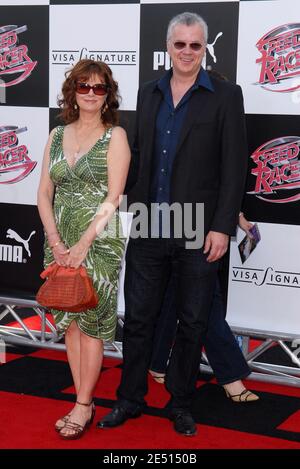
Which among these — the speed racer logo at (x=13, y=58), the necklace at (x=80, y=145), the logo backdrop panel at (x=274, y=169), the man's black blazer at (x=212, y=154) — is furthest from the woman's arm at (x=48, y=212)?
the speed racer logo at (x=13, y=58)

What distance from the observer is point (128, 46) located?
12.9ft

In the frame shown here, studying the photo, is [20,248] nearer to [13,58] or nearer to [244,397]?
[13,58]

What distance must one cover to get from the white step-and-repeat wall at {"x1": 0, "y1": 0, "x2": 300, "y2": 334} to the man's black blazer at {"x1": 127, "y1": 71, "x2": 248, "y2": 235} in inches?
22.3

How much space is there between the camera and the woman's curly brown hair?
310cm

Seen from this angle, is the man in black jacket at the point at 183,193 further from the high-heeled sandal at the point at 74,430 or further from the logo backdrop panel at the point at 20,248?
the logo backdrop panel at the point at 20,248

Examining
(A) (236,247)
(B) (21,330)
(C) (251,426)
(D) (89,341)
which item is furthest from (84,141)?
(B) (21,330)

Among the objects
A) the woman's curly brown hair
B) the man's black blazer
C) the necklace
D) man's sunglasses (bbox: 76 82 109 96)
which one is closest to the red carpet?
the man's black blazer

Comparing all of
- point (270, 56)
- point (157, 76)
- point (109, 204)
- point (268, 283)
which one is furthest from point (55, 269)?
point (270, 56)

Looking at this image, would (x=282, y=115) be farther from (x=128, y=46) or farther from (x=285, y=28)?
(x=128, y=46)

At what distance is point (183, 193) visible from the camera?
3117mm

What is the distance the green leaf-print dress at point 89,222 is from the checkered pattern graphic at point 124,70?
881 mm

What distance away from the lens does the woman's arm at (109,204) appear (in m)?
3.08

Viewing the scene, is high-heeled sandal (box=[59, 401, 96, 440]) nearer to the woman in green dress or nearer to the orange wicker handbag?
the woman in green dress

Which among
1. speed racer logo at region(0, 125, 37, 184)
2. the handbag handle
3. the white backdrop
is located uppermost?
speed racer logo at region(0, 125, 37, 184)
